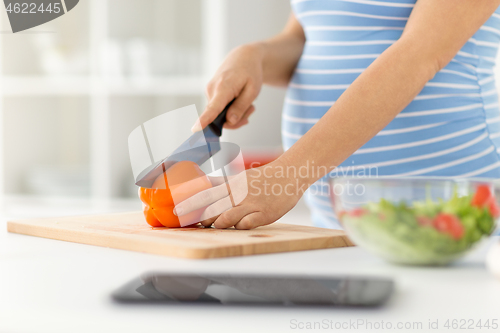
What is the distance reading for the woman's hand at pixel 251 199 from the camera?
2.54ft

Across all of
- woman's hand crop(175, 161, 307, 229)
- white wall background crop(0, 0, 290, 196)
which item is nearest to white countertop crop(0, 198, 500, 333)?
woman's hand crop(175, 161, 307, 229)

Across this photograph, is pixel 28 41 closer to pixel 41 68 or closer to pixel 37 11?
pixel 41 68

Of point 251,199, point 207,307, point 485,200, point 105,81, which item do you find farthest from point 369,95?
point 105,81

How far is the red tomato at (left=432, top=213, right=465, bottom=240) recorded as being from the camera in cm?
48

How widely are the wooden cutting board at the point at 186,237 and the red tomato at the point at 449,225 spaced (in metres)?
0.23

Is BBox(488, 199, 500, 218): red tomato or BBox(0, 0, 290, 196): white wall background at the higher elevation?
BBox(488, 199, 500, 218): red tomato

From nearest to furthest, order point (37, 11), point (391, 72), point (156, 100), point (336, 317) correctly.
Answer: point (336, 317) < point (391, 72) < point (37, 11) < point (156, 100)

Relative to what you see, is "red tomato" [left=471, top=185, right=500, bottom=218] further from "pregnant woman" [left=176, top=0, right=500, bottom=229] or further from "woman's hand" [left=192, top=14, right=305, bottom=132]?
"woman's hand" [left=192, top=14, right=305, bottom=132]

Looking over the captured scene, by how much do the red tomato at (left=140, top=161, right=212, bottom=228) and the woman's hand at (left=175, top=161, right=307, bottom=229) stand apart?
2cm

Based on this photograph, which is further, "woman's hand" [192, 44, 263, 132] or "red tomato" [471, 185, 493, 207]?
"woman's hand" [192, 44, 263, 132]

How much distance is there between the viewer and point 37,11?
1.97 meters

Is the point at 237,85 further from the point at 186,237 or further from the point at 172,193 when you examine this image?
the point at 186,237

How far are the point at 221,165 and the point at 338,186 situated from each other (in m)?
0.40

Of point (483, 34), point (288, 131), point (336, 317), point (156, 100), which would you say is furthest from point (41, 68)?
point (336, 317)
